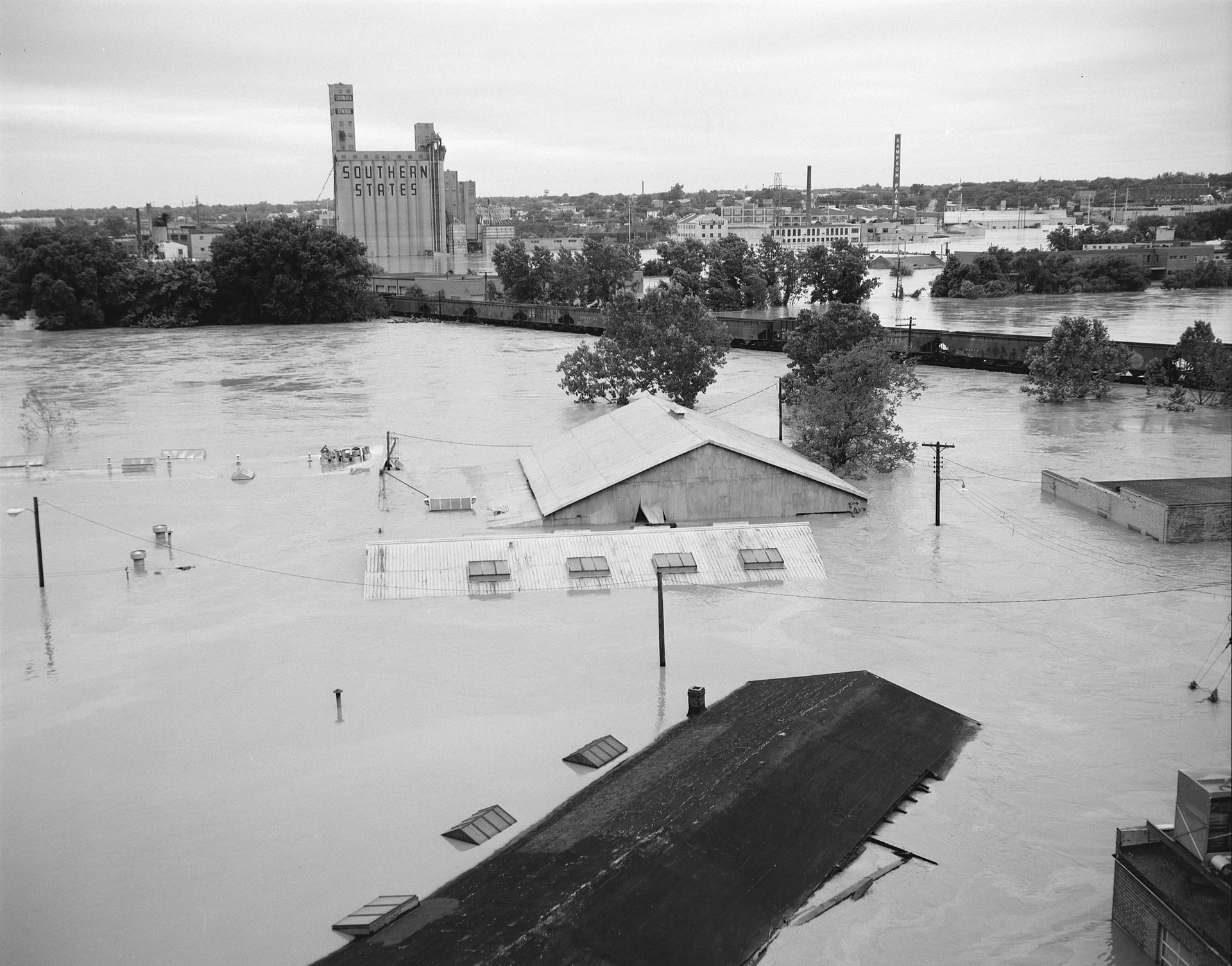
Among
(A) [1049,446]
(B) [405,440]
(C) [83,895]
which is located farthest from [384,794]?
(A) [1049,446]

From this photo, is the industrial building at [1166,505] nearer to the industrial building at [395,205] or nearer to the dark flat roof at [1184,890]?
the dark flat roof at [1184,890]

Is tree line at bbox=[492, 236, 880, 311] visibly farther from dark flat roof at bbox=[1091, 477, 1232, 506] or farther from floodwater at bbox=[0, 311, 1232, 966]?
dark flat roof at bbox=[1091, 477, 1232, 506]

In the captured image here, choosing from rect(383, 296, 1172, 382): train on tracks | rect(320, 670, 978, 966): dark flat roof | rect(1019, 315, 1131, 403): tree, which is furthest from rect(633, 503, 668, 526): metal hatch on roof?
rect(1019, 315, 1131, 403): tree

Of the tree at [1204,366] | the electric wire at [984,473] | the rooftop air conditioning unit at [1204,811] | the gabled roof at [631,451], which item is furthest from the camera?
the tree at [1204,366]

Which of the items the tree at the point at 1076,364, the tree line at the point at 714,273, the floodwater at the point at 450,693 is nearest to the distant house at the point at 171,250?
the tree line at the point at 714,273

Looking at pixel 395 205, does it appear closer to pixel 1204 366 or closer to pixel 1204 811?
pixel 1204 366

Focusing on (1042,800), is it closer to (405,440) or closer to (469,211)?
(405,440)

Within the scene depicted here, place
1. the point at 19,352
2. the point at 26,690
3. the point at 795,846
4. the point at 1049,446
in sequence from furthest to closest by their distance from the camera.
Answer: the point at 19,352 → the point at 1049,446 → the point at 26,690 → the point at 795,846
